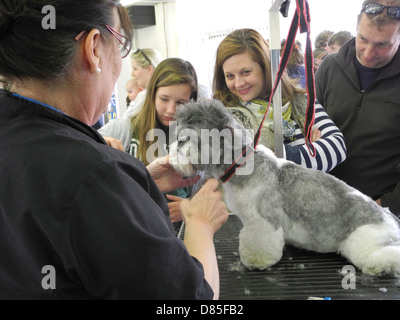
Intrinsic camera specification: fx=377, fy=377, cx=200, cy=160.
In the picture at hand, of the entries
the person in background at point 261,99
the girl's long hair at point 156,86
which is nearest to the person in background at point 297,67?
the person in background at point 261,99

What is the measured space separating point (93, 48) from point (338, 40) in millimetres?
3394

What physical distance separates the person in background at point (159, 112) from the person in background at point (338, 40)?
7.38ft

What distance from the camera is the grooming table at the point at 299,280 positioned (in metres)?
1.03

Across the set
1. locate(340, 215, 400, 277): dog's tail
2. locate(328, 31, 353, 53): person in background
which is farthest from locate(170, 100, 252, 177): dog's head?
locate(328, 31, 353, 53): person in background

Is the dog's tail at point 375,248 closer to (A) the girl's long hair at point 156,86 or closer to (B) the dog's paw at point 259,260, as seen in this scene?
(B) the dog's paw at point 259,260

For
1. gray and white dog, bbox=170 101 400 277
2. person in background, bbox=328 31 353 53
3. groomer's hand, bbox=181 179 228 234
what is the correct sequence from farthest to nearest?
person in background, bbox=328 31 353 53 < gray and white dog, bbox=170 101 400 277 < groomer's hand, bbox=181 179 228 234

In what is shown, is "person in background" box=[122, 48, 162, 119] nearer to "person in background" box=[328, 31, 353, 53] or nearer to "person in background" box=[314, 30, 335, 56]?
"person in background" box=[328, 31, 353, 53]

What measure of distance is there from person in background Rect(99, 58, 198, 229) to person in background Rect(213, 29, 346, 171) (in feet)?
0.76

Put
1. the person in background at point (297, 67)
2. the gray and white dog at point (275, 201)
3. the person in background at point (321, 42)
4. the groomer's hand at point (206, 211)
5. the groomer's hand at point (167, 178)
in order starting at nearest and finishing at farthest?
the groomer's hand at point (206, 211), the gray and white dog at point (275, 201), the groomer's hand at point (167, 178), the person in background at point (297, 67), the person in background at point (321, 42)

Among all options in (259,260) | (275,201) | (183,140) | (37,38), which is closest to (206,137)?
(183,140)

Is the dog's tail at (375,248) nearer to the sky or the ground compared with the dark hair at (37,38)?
nearer to the ground

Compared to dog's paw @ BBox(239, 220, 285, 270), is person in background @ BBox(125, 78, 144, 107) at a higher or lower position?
higher

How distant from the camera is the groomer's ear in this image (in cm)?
68
